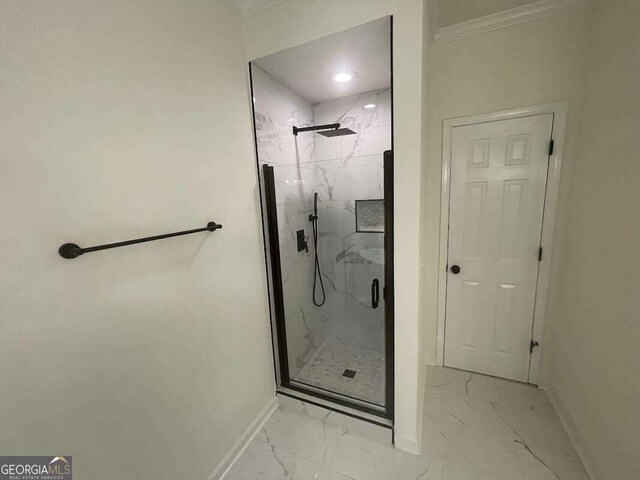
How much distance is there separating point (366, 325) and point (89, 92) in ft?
7.62

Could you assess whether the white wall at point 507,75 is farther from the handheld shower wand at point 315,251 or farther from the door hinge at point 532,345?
the handheld shower wand at point 315,251

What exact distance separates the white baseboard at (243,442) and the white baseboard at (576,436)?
1885 mm

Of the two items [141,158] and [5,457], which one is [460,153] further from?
[5,457]

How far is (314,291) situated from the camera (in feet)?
8.07

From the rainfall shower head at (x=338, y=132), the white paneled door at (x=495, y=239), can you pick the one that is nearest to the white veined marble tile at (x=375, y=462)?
the white paneled door at (x=495, y=239)

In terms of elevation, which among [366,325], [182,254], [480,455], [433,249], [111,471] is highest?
[182,254]

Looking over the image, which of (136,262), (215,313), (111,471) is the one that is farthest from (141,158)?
(111,471)

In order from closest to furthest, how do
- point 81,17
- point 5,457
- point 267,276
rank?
point 5,457 < point 81,17 < point 267,276

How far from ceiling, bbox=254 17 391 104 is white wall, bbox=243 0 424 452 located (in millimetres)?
58

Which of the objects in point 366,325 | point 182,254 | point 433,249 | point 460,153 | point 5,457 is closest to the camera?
point 5,457

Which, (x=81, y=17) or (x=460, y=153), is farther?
(x=460, y=153)

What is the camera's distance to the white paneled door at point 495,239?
184 cm

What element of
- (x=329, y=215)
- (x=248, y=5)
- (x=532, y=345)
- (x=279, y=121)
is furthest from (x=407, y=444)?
(x=248, y=5)

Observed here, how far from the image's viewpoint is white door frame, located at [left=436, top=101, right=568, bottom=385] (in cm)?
172
